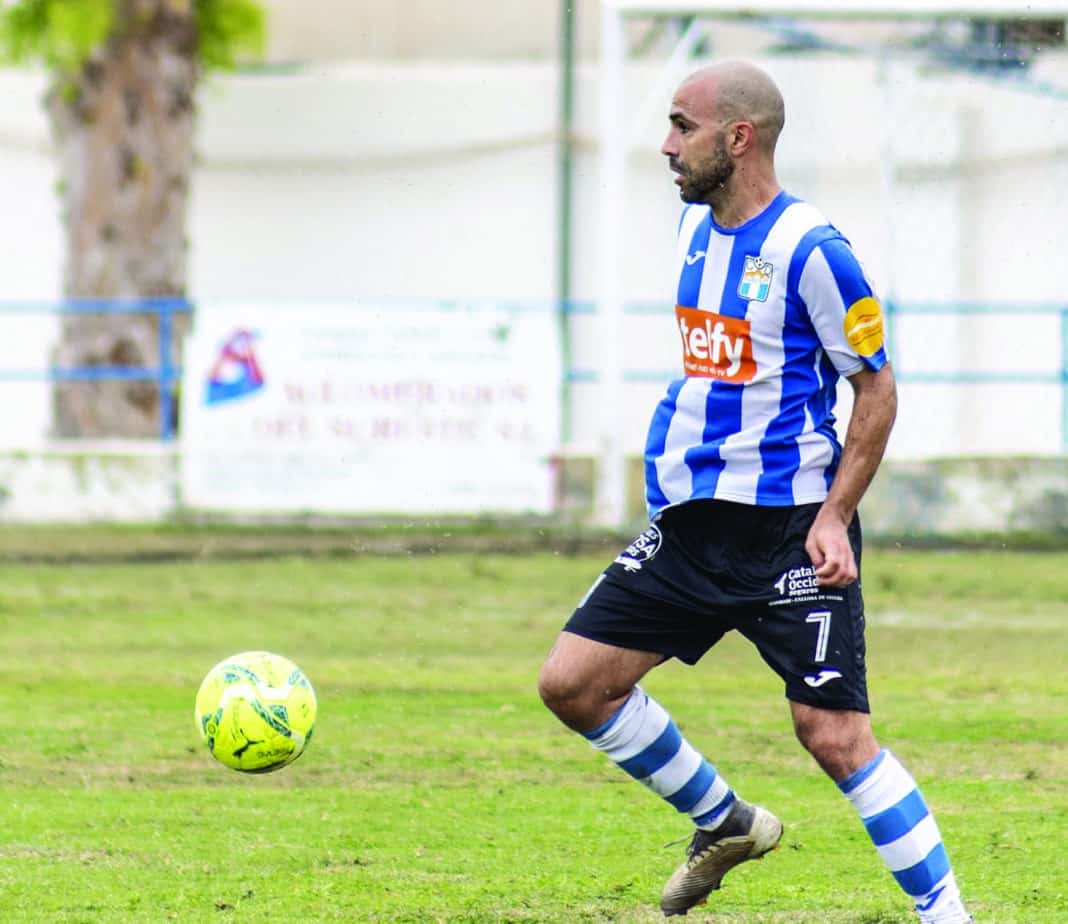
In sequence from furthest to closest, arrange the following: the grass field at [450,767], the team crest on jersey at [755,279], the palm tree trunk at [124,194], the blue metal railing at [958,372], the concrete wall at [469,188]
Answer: the palm tree trunk at [124,194], the concrete wall at [469,188], the blue metal railing at [958,372], the grass field at [450,767], the team crest on jersey at [755,279]

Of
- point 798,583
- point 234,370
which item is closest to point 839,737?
point 798,583

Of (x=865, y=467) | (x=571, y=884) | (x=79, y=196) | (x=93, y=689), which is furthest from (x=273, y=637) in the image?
(x=79, y=196)

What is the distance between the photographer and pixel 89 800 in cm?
645

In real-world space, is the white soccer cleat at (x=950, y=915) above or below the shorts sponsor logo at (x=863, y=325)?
below

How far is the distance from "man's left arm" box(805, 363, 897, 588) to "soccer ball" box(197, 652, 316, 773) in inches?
62.5

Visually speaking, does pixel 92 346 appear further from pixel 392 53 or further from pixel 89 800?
pixel 89 800

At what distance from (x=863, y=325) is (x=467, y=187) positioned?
15171mm

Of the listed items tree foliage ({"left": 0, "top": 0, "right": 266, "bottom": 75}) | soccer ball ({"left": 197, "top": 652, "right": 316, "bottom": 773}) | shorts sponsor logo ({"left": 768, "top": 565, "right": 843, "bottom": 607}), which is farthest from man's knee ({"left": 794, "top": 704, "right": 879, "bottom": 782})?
tree foliage ({"left": 0, "top": 0, "right": 266, "bottom": 75})

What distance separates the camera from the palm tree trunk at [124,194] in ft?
58.2

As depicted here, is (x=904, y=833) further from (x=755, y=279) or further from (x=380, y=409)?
(x=380, y=409)

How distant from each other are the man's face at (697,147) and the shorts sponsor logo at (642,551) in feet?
2.79

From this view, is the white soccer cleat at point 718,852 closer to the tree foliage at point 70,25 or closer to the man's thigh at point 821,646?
the man's thigh at point 821,646

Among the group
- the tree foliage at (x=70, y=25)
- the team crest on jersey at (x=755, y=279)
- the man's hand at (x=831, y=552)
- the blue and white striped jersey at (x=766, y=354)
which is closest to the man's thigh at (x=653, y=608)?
the blue and white striped jersey at (x=766, y=354)

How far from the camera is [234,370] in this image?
49.8ft
